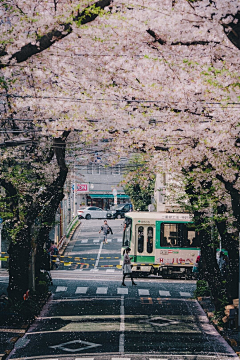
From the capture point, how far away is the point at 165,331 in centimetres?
1825

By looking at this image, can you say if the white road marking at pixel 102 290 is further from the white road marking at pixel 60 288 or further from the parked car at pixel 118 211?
the parked car at pixel 118 211

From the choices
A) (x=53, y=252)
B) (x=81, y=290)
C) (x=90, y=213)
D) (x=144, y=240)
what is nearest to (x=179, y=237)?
(x=144, y=240)

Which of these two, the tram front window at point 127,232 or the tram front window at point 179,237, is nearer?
the tram front window at point 179,237

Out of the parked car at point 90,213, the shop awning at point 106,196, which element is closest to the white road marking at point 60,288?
the parked car at point 90,213

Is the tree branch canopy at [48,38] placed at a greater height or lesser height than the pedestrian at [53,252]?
greater

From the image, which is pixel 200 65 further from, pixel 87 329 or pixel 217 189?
pixel 87 329

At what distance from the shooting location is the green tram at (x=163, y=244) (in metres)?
30.4

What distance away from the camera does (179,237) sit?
30547 millimetres

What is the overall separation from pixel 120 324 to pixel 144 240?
11.9 m

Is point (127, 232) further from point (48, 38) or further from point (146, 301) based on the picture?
point (48, 38)

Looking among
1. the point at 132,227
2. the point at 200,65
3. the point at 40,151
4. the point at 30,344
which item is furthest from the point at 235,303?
the point at 132,227

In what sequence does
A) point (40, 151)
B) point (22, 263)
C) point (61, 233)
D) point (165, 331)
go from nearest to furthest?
point (165, 331)
point (22, 263)
point (40, 151)
point (61, 233)

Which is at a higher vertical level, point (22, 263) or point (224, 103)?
point (224, 103)

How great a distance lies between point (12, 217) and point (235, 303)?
813 cm
